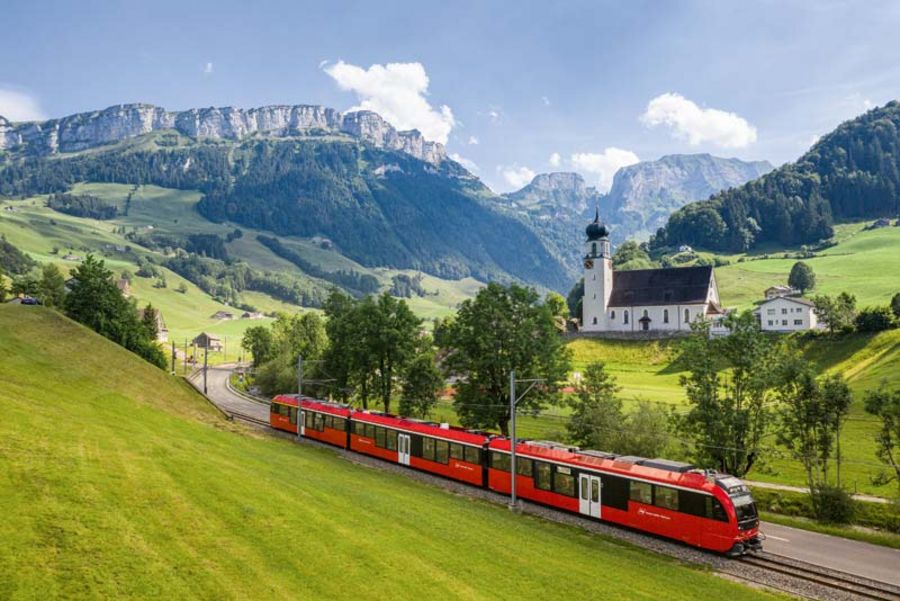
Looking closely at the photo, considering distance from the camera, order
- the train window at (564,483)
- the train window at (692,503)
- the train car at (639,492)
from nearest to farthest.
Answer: the train car at (639,492)
the train window at (692,503)
the train window at (564,483)

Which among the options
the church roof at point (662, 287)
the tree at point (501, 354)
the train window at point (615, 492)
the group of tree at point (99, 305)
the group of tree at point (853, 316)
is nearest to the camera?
the train window at point (615, 492)

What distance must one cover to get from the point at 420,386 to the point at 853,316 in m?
76.8

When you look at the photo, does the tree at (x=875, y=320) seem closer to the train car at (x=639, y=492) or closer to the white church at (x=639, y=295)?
the white church at (x=639, y=295)

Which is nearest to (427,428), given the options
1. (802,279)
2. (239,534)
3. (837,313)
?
(239,534)

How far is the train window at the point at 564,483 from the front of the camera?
3397 cm

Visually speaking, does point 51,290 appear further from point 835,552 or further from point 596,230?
point 835,552

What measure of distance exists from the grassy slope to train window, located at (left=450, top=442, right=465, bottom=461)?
4.97m

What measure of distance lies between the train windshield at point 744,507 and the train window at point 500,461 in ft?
44.6

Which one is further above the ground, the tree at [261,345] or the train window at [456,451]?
the tree at [261,345]

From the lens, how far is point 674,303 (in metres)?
127

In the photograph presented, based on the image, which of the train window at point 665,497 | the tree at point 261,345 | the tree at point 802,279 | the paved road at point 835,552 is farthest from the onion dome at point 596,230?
the train window at point 665,497

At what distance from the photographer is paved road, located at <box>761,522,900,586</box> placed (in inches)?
1063

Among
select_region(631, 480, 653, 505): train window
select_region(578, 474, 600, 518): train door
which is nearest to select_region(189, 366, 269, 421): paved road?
select_region(578, 474, 600, 518): train door

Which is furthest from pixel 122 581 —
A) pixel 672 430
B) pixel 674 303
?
pixel 674 303
